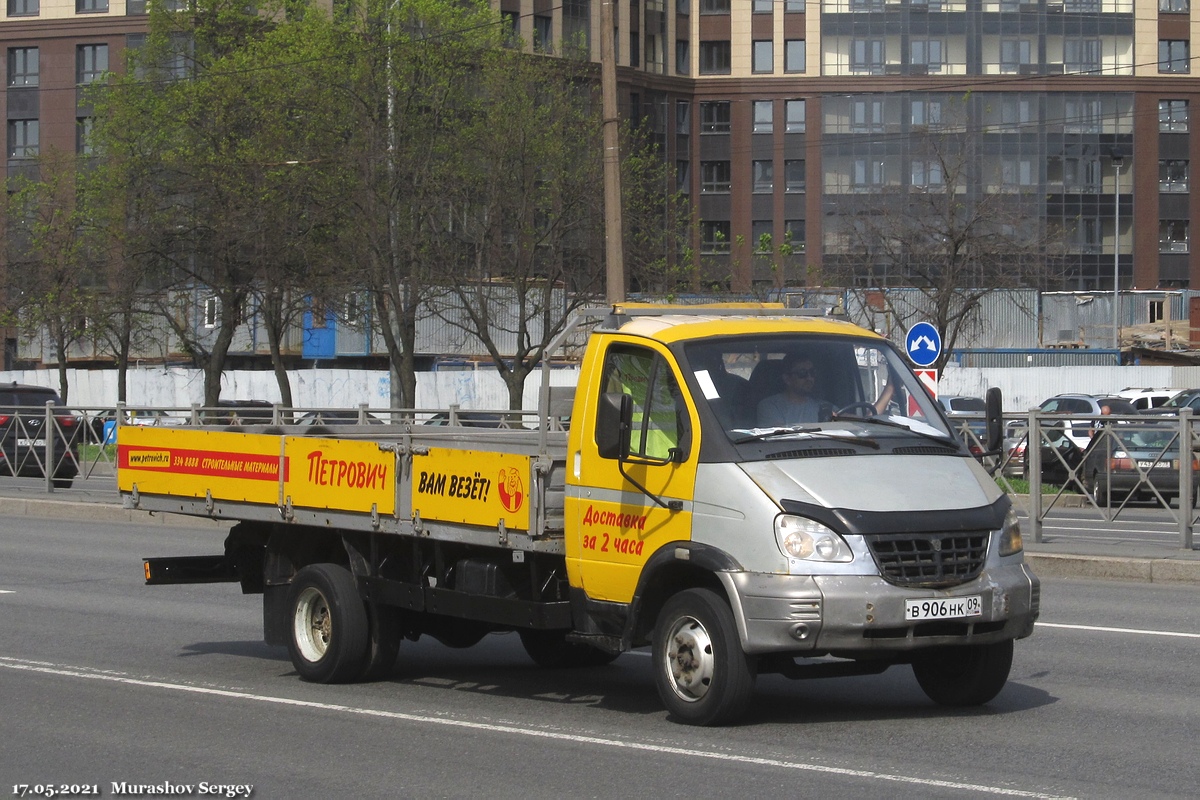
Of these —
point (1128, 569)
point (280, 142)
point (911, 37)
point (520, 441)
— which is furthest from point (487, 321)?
point (911, 37)

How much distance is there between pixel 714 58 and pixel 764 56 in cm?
266

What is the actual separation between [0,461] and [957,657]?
70.1ft

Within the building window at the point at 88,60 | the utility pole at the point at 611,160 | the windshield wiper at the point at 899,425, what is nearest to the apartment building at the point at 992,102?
the building window at the point at 88,60

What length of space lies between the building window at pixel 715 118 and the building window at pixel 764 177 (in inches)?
106

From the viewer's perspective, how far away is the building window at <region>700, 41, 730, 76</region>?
82438 mm

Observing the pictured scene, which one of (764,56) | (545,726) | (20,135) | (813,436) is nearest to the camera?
(813,436)

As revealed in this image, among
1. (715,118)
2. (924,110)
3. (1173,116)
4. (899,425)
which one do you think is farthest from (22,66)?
→ (899,425)

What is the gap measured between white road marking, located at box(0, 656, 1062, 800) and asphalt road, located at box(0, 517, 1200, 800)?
2 cm

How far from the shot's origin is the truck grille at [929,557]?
7258 mm

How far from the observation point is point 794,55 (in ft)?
266

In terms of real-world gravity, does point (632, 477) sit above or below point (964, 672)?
above

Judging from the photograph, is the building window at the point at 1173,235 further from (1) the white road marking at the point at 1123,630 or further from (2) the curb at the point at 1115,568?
(1) the white road marking at the point at 1123,630

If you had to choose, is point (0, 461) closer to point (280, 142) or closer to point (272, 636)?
point (280, 142)

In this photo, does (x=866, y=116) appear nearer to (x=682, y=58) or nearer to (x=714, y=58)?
(x=714, y=58)
